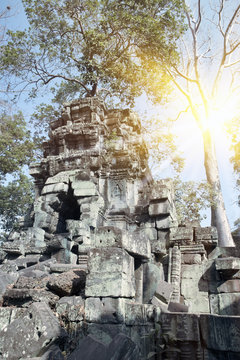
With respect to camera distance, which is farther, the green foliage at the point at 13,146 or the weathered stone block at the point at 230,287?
the green foliage at the point at 13,146

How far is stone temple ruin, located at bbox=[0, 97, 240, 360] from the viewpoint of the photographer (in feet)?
9.60

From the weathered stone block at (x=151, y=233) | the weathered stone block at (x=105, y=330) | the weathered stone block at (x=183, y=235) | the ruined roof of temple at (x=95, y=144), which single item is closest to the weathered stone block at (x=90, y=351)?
the weathered stone block at (x=105, y=330)

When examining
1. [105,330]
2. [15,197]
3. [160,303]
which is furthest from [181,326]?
[15,197]

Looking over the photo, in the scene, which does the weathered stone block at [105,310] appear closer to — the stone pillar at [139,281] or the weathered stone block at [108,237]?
the weathered stone block at [108,237]

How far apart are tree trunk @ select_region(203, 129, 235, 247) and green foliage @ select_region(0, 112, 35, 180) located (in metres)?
12.3

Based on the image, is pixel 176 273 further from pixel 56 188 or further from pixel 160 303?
pixel 56 188

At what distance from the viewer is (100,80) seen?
14.7m

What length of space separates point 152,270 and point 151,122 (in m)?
13.9

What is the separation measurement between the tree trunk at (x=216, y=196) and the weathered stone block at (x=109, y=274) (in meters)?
11.3

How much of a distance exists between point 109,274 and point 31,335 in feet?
3.65

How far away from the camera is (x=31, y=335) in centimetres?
277

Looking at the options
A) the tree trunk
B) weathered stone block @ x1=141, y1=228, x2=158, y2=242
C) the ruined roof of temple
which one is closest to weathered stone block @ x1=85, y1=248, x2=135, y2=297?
weathered stone block @ x1=141, y1=228, x2=158, y2=242

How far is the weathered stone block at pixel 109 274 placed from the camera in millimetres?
3371

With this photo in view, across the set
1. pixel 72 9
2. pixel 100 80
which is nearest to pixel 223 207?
pixel 100 80
